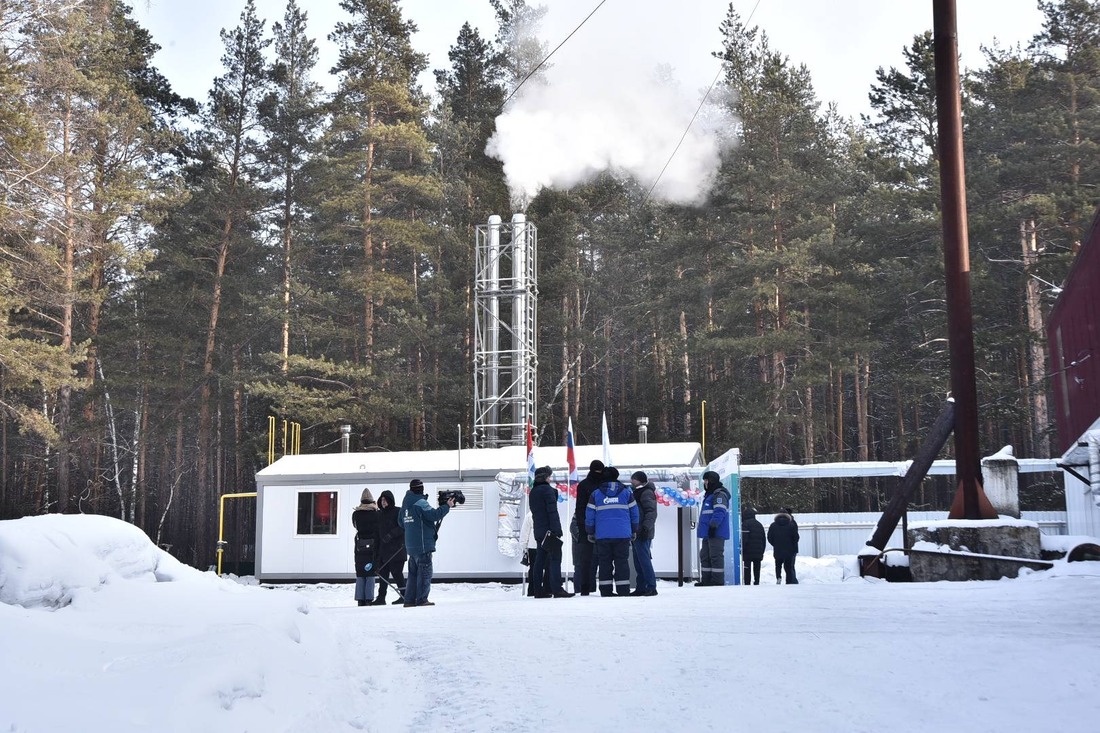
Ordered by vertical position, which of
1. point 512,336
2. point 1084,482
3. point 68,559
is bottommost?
point 68,559

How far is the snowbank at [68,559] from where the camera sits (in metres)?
5.07

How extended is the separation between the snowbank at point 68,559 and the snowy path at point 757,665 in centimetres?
141

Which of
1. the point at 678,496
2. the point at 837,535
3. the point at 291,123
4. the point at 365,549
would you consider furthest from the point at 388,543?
the point at 291,123

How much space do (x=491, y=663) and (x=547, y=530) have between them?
553cm

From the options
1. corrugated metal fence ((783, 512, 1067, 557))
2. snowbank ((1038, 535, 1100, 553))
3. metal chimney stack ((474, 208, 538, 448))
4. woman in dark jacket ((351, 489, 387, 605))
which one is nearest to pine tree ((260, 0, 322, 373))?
metal chimney stack ((474, 208, 538, 448))

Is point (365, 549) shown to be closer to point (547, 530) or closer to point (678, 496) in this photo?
point (547, 530)

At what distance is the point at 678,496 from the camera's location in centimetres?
1742

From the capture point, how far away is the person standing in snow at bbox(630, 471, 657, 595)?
11.1 m

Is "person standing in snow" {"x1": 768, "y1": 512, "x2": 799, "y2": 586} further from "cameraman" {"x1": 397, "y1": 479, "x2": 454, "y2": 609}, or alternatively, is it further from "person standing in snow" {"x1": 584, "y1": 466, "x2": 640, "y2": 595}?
"cameraman" {"x1": 397, "y1": 479, "x2": 454, "y2": 609}

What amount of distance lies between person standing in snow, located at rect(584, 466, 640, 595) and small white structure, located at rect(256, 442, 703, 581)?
6.56m

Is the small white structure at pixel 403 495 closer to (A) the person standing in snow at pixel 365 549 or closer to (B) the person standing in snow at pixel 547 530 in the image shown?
(A) the person standing in snow at pixel 365 549

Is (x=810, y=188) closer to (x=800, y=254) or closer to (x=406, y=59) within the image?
(x=800, y=254)

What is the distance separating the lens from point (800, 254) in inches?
1145

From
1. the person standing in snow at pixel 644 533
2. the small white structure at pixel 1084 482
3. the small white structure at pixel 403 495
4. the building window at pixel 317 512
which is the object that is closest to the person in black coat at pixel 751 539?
the person standing in snow at pixel 644 533
